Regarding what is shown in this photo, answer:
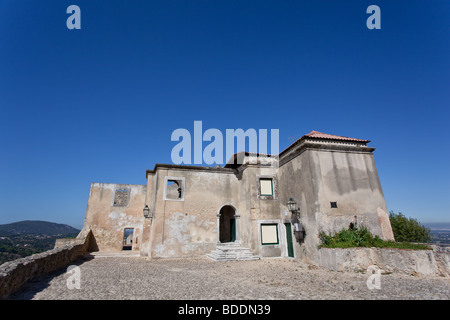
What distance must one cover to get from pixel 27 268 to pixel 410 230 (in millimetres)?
30445

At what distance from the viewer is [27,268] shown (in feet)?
22.9

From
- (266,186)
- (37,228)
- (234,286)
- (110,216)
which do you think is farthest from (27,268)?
(37,228)

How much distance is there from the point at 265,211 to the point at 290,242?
2465mm

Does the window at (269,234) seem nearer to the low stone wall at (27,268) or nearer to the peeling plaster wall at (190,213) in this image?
the peeling plaster wall at (190,213)

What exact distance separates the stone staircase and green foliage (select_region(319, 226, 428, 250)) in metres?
5.01

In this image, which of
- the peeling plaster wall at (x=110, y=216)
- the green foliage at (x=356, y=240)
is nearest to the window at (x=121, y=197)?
the peeling plaster wall at (x=110, y=216)

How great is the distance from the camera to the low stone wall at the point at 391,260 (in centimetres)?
820

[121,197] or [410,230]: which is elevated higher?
[121,197]

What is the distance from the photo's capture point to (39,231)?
4336 inches

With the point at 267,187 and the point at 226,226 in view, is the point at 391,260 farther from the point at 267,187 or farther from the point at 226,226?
the point at 226,226

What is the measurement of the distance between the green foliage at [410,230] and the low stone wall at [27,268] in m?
29.1

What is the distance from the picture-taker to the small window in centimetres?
1536

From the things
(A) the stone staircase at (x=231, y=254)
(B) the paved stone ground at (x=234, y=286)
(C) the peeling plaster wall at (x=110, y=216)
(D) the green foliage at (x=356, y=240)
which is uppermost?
(C) the peeling plaster wall at (x=110, y=216)

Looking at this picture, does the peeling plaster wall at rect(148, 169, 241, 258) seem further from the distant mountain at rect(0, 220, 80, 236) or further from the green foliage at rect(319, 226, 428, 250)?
the distant mountain at rect(0, 220, 80, 236)
